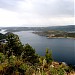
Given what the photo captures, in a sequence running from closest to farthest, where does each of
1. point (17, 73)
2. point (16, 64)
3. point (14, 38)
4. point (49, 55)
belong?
point (17, 73), point (16, 64), point (14, 38), point (49, 55)

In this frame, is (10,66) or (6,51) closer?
(10,66)

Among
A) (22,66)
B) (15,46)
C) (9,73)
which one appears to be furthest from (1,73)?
(15,46)

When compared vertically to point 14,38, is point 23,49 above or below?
below

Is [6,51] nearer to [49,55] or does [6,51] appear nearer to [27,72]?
[49,55]

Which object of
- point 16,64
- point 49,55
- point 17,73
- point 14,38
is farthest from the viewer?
point 49,55

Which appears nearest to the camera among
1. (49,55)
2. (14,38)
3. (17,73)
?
(17,73)

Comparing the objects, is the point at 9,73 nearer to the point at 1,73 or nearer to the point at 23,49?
the point at 1,73

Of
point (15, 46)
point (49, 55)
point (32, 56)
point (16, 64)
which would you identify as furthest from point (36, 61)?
point (16, 64)

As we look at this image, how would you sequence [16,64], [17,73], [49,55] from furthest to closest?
1. [49,55]
2. [16,64]
3. [17,73]

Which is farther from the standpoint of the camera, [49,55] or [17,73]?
[49,55]
